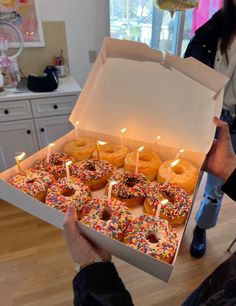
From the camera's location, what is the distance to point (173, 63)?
37.7 inches

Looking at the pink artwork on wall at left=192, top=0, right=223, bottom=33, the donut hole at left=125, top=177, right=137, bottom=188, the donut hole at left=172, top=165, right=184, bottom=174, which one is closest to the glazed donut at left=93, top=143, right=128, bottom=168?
the donut hole at left=125, top=177, right=137, bottom=188

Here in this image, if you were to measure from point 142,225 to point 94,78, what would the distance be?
70cm

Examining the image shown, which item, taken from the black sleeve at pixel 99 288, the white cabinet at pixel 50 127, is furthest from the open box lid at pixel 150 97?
the white cabinet at pixel 50 127

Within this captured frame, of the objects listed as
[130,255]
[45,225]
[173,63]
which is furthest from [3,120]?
[130,255]

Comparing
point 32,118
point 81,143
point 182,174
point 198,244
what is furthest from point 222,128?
point 32,118

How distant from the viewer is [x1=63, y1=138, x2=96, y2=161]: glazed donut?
3.76 ft

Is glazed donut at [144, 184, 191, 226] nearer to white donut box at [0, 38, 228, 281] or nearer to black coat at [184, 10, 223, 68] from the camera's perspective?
white donut box at [0, 38, 228, 281]

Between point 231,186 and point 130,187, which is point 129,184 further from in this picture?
point 231,186

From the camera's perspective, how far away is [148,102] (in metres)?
1.10

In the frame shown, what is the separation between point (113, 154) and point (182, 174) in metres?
0.34

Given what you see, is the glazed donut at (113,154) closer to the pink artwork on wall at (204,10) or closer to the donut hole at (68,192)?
the donut hole at (68,192)

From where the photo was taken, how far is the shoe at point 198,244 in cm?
158

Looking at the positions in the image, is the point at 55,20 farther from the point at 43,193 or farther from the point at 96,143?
the point at 43,193

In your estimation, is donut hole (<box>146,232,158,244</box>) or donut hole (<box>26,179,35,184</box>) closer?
donut hole (<box>146,232,158,244</box>)
